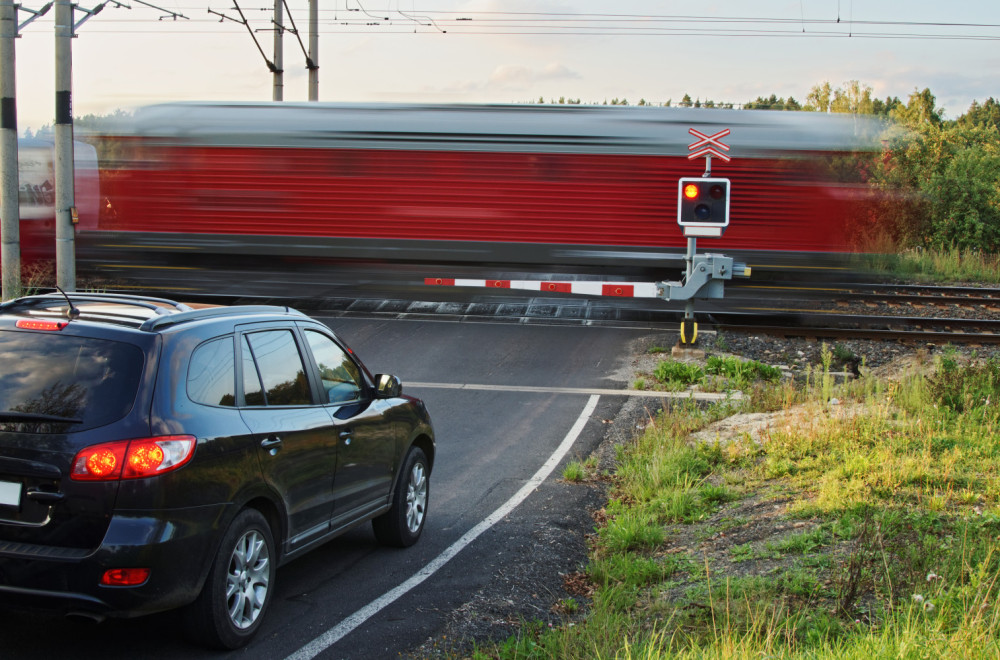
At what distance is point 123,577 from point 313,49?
2361cm

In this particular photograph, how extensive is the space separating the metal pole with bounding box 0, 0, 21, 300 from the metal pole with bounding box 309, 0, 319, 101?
10906 mm

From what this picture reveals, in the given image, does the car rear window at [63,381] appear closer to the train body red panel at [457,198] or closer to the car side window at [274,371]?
the car side window at [274,371]

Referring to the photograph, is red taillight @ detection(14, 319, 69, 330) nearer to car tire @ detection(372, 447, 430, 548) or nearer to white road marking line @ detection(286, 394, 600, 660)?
white road marking line @ detection(286, 394, 600, 660)

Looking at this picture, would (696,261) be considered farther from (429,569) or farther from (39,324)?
(39,324)

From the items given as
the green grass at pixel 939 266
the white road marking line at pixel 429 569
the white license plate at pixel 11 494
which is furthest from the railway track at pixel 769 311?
the white license plate at pixel 11 494

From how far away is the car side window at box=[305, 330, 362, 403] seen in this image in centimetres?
583

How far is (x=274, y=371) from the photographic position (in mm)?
5289

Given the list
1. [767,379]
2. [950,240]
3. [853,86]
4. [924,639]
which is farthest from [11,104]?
[853,86]

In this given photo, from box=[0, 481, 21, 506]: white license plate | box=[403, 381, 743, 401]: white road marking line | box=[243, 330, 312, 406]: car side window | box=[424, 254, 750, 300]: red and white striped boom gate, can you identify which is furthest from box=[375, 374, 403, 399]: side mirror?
box=[424, 254, 750, 300]: red and white striped boom gate

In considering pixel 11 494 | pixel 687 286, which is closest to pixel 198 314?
pixel 11 494

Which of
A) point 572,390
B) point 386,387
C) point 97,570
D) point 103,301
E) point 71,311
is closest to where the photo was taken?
point 97,570

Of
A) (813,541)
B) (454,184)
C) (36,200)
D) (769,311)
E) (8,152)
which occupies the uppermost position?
(8,152)

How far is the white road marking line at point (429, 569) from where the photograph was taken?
→ 4.95 meters

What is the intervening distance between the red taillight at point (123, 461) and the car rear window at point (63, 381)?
0.13 metres
